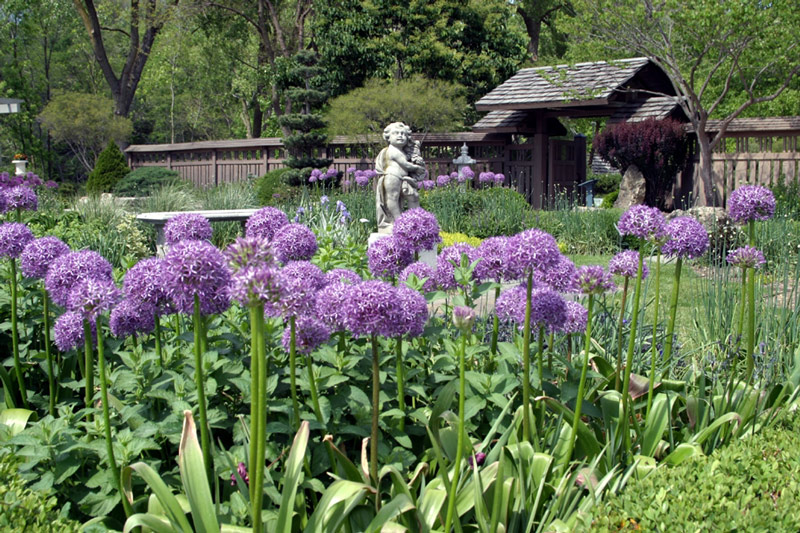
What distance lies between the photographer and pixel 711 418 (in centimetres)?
293

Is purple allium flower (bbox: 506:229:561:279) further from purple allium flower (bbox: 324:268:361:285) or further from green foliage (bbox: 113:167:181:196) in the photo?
green foliage (bbox: 113:167:181:196)

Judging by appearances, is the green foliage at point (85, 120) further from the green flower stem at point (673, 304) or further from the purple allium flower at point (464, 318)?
the purple allium flower at point (464, 318)

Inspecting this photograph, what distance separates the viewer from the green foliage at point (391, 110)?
17.7 metres

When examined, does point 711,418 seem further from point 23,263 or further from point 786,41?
point 786,41

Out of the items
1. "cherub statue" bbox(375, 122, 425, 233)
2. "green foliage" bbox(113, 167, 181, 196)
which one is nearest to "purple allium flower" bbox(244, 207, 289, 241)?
"cherub statue" bbox(375, 122, 425, 233)

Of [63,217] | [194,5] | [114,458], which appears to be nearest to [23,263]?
[114,458]

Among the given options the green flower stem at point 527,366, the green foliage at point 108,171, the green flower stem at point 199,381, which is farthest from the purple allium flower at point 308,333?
the green foliage at point 108,171

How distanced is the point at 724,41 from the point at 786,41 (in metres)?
1.06

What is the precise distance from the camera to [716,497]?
7.00 feet

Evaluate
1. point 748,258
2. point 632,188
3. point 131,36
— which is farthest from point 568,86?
point 131,36

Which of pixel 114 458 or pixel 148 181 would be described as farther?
pixel 148 181

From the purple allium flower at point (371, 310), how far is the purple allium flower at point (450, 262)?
3.10ft

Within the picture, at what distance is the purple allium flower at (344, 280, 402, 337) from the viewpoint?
209cm

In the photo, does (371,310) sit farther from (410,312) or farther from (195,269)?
(195,269)
